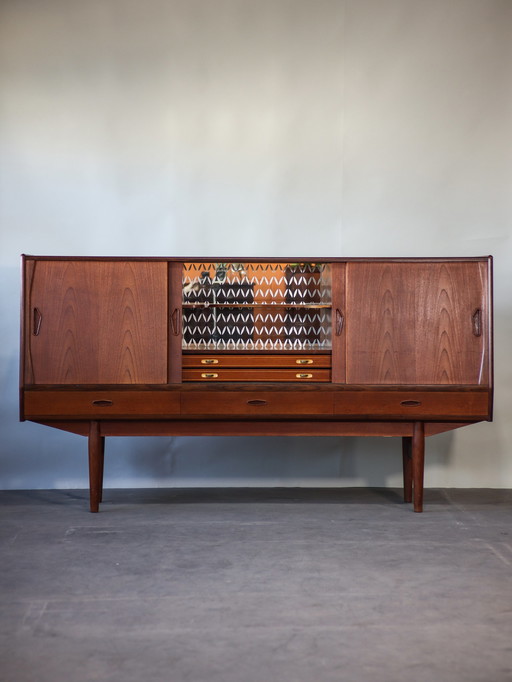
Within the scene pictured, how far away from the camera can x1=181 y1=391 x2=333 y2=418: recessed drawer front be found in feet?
12.2

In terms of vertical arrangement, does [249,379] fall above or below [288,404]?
above

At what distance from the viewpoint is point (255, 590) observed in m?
2.66

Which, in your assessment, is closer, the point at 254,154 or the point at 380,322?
the point at 380,322

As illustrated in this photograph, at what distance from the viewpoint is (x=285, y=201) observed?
4.52m

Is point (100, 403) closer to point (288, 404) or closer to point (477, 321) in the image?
point (288, 404)

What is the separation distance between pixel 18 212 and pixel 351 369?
2325 mm

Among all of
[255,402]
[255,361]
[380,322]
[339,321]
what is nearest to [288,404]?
[255,402]

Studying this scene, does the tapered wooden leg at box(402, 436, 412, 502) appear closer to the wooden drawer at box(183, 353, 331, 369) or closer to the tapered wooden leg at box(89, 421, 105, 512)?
the wooden drawer at box(183, 353, 331, 369)


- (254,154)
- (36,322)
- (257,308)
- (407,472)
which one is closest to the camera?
(36,322)

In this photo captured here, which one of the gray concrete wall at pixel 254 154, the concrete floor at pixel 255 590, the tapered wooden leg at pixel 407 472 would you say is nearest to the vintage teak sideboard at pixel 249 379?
the tapered wooden leg at pixel 407 472

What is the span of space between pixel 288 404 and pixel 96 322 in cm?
110

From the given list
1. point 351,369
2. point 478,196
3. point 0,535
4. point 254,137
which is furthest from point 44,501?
point 478,196

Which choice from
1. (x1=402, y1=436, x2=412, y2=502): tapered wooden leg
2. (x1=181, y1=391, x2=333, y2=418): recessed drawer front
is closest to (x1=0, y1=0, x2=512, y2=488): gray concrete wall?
(x1=402, y1=436, x2=412, y2=502): tapered wooden leg

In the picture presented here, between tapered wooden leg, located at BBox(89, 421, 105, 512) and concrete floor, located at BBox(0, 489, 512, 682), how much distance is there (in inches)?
4.1
